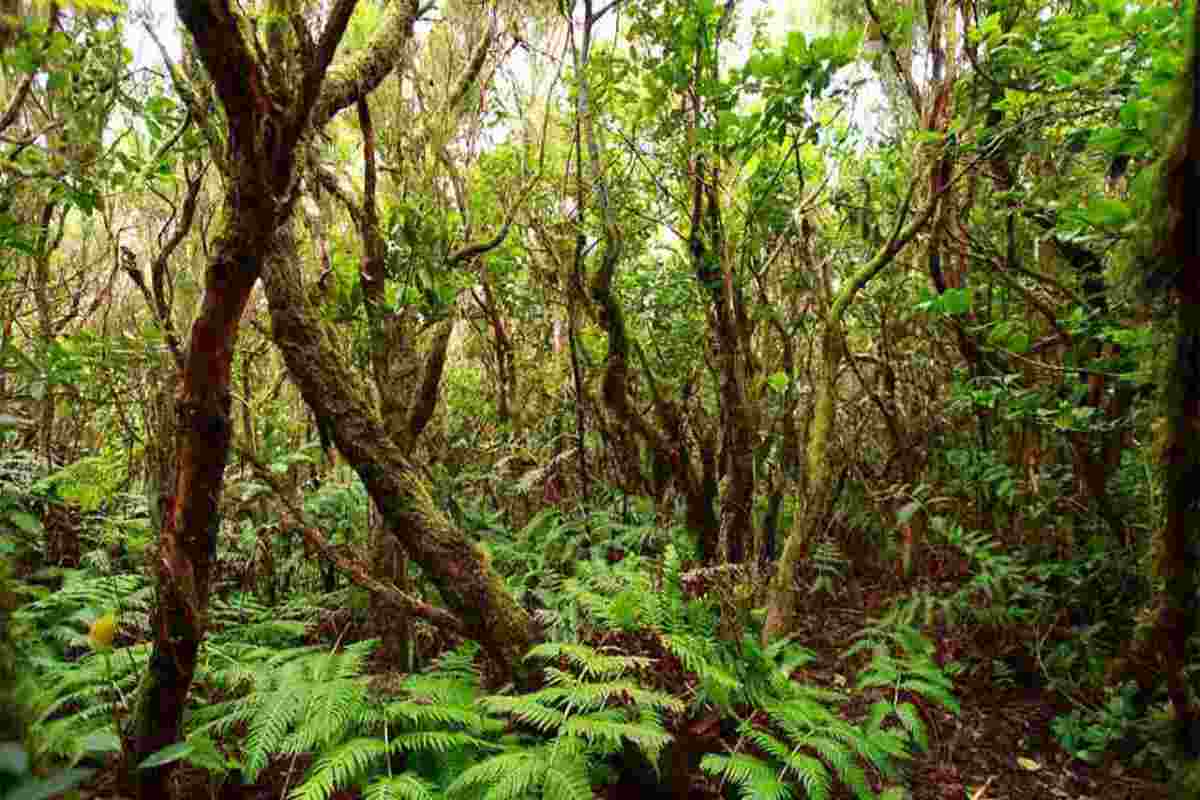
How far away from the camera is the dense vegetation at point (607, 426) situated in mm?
2088

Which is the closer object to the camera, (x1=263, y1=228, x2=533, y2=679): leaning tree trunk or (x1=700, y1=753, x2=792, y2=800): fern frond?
(x1=700, y1=753, x2=792, y2=800): fern frond

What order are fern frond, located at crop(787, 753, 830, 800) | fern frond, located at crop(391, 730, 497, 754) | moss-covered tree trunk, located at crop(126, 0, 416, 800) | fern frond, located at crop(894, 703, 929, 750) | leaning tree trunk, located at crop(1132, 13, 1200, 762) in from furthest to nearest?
fern frond, located at crop(894, 703, 929, 750) < fern frond, located at crop(787, 753, 830, 800) < fern frond, located at crop(391, 730, 497, 754) < moss-covered tree trunk, located at crop(126, 0, 416, 800) < leaning tree trunk, located at crop(1132, 13, 1200, 762)

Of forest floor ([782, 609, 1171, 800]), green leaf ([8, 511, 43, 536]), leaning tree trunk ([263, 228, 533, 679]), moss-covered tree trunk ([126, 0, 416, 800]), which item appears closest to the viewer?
moss-covered tree trunk ([126, 0, 416, 800])

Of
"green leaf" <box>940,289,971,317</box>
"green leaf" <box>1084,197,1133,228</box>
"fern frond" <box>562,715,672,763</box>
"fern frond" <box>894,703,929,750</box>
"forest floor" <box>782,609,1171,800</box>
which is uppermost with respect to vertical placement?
"green leaf" <box>1084,197,1133,228</box>

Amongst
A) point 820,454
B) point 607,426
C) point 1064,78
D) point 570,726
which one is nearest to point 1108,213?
point 1064,78

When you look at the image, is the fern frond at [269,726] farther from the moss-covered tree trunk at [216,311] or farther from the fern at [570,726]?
the fern at [570,726]

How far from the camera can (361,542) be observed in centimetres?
452

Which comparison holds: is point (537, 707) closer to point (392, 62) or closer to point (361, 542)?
point (361, 542)

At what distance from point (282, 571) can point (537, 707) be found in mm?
2697

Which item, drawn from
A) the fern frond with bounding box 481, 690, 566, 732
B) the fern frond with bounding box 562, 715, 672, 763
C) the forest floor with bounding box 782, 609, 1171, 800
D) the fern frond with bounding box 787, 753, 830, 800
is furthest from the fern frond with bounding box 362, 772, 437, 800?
the forest floor with bounding box 782, 609, 1171, 800

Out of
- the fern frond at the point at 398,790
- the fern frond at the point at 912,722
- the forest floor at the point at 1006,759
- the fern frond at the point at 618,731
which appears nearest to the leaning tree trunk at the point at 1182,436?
the fern frond at the point at 912,722

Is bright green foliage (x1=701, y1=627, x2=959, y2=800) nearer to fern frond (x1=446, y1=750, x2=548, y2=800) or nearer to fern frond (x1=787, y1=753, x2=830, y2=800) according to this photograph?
fern frond (x1=787, y1=753, x2=830, y2=800)

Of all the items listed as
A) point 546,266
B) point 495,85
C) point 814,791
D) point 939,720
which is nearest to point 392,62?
point 495,85

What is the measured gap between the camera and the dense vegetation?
6.85 ft
